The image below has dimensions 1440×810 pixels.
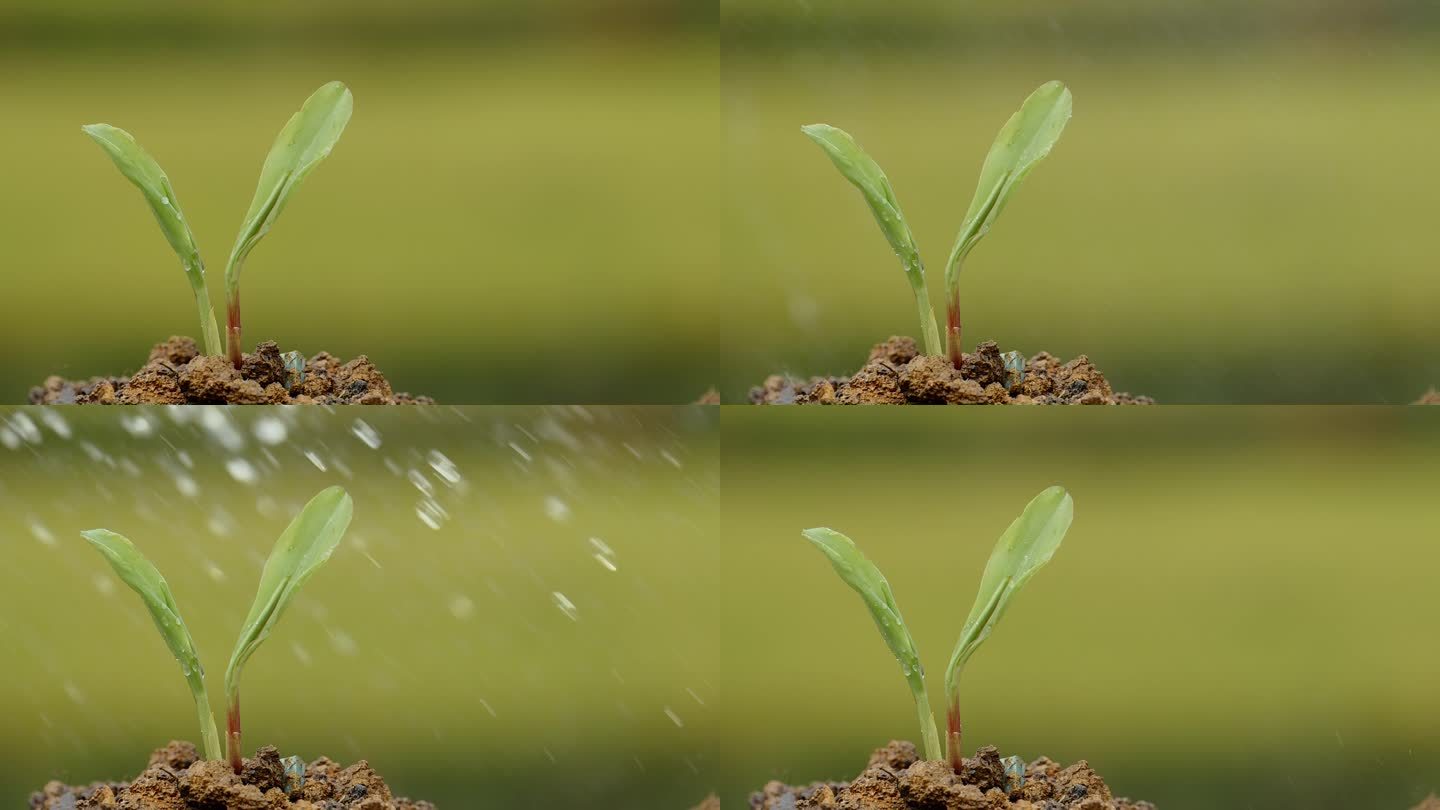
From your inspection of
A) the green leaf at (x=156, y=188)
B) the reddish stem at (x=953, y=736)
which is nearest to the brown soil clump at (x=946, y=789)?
the reddish stem at (x=953, y=736)

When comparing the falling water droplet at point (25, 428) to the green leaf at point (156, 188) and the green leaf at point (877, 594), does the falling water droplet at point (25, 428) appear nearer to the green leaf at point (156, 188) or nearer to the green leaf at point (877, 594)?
the green leaf at point (156, 188)

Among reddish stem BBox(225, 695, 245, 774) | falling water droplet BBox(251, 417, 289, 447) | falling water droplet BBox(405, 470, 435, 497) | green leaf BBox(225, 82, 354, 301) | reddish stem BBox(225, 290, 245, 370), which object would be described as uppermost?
green leaf BBox(225, 82, 354, 301)

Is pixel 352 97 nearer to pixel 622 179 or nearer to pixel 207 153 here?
pixel 207 153

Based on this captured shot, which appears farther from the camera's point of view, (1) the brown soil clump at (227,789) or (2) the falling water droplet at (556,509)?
(2) the falling water droplet at (556,509)

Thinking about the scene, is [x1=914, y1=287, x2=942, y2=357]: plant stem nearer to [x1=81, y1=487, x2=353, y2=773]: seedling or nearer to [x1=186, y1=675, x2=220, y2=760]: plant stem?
[x1=81, y1=487, x2=353, y2=773]: seedling

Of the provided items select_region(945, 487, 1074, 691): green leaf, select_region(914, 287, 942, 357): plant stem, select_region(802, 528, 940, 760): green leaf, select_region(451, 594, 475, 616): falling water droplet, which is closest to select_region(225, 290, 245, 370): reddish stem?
select_region(451, 594, 475, 616): falling water droplet

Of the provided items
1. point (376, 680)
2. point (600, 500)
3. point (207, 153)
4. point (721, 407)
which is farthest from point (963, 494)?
point (207, 153)
